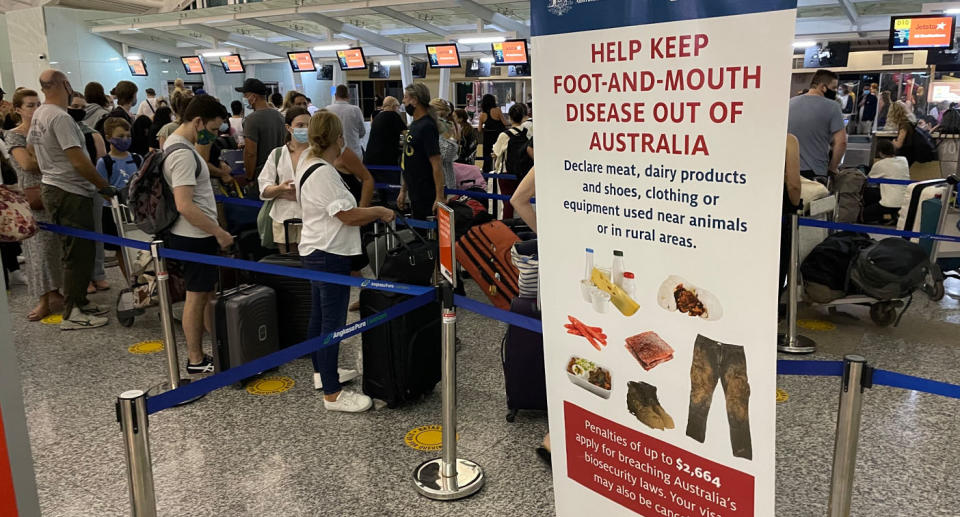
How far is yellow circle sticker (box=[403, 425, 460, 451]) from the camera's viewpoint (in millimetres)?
3254

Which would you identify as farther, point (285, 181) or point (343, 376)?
point (285, 181)

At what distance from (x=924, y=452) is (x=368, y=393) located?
266 centimetres

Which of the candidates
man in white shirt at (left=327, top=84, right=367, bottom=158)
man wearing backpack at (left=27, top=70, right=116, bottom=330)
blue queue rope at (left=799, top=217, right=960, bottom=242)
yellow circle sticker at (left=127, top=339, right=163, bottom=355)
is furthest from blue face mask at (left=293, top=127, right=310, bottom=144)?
blue queue rope at (left=799, top=217, right=960, bottom=242)

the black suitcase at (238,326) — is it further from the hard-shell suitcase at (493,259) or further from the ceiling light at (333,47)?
the ceiling light at (333,47)

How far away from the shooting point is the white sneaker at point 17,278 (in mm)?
6391

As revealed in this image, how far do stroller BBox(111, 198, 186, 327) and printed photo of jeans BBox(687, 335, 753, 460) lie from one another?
3.99 metres

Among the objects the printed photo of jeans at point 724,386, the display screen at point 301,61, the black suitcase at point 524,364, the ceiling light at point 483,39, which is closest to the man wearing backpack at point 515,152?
the black suitcase at point 524,364

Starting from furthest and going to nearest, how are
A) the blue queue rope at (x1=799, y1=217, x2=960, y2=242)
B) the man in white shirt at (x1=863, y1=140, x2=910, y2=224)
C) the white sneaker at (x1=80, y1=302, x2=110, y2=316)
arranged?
1. the man in white shirt at (x1=863, y1=140, x2=910, y2=224)
2. the white sneaker at (x1=80, y1=302, x2=110, y2=316)
3. the blue queue rope at (x1=799, y1=217, x2=960, y2=242)

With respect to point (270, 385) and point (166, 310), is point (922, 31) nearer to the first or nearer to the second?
point (270, 385)

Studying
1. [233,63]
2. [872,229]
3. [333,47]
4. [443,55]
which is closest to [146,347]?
[872,229]

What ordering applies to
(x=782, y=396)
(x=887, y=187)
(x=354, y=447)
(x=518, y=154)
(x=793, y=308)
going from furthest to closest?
(x=887, y=187) → (x=518, y=154) → (x=793, y=308) → (x=782, y=396) → (x=354, y=447)

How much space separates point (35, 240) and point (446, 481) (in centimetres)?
392

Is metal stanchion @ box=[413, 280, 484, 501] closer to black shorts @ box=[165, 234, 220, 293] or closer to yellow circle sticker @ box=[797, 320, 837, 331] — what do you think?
black shorts @ box=[165, 234, 220, 293]

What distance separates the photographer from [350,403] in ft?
11.8
